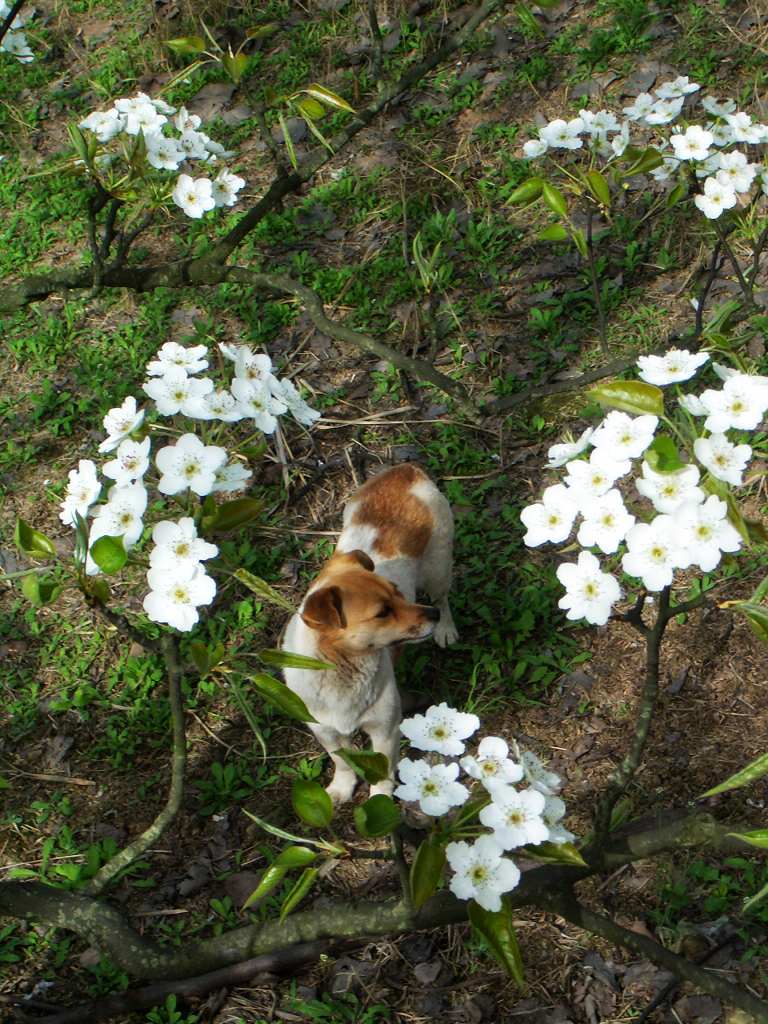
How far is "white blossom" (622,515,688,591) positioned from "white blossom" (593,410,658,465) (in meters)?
0.14

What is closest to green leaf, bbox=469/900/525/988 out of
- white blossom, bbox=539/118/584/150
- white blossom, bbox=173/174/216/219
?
white blossom, bbox=173/174/216/219

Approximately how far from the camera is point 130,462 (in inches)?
85.8

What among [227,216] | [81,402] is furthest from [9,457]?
[227,216]

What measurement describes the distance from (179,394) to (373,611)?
1.22 meters

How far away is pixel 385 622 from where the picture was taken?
3318 mm

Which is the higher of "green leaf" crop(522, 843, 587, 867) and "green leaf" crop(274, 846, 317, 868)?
"green leaf" crop(274, 846, 317, 868)

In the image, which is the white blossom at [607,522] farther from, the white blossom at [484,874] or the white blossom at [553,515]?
the white blossom at [484,874]

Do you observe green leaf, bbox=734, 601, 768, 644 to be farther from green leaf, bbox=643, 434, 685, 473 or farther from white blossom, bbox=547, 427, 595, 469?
white blossom, bbox=547, 427, 595, 469

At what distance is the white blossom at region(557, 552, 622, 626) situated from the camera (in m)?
2.13

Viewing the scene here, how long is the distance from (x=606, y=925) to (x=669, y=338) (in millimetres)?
3269

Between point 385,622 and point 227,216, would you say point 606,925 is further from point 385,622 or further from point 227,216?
point 227,216

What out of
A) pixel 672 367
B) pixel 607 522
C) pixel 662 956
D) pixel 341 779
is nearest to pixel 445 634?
pixel 341 779

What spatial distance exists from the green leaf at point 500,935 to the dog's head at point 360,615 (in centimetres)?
134

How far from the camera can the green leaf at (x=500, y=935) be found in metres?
1.98
